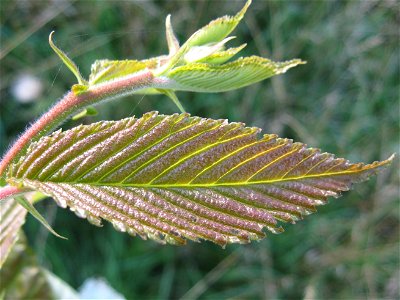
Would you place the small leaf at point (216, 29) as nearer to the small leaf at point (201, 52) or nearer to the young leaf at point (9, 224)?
the small leaf at point (201, 52)

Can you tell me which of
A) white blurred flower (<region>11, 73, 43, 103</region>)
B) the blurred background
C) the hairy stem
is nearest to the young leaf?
the hairy stem

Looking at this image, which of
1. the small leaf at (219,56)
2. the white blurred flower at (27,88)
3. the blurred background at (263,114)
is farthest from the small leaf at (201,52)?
the white blurred flower at (27,88)

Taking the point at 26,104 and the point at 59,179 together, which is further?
the point at 26,104

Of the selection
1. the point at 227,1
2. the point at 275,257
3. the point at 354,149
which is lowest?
the point at 275,257

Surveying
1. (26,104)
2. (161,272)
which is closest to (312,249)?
(161,272)

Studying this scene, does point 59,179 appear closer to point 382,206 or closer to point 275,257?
point 275,257

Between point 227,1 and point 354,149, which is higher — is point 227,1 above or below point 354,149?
above

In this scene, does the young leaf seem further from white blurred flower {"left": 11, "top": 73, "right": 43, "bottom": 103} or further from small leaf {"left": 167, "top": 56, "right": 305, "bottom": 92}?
white blurred flower {"left": 11, "top": 73, "right": 43, "bottom": 103}

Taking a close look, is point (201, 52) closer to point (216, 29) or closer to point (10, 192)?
point (216, 29)
